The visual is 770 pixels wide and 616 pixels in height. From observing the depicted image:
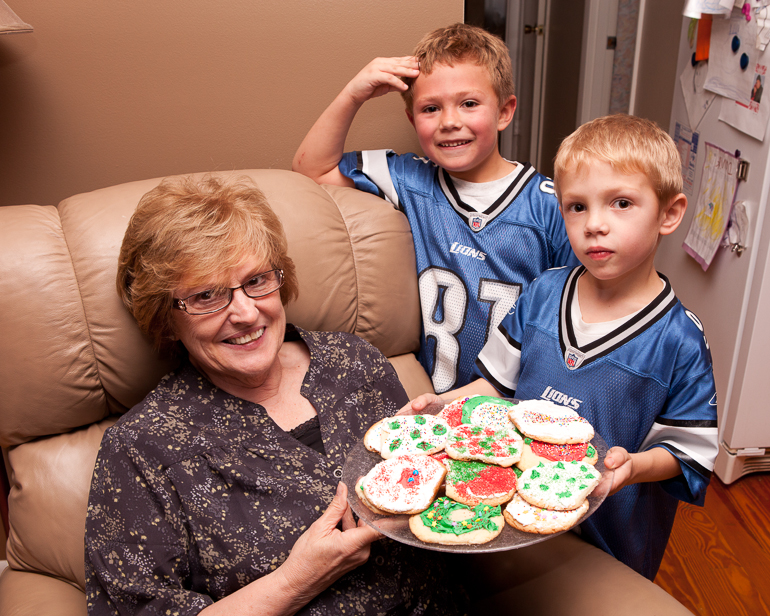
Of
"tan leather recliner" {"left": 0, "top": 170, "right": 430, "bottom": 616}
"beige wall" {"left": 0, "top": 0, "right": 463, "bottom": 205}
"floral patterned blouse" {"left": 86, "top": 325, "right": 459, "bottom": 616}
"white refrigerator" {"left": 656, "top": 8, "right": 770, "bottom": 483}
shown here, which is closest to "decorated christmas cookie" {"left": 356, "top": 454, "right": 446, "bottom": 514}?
"floral patterned blouse" {"left": 86, "top": 325, "right": 459, "bottom": 616}

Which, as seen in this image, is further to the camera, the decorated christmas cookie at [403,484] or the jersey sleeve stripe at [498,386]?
the jersey sleeve stripe at [498,386]

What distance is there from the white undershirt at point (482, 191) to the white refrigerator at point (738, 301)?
99 cm

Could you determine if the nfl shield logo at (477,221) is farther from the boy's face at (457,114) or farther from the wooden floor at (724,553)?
the wooden floor at (724,553)

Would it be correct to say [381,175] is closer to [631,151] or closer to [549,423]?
[631,151]

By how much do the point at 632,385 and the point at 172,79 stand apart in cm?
146

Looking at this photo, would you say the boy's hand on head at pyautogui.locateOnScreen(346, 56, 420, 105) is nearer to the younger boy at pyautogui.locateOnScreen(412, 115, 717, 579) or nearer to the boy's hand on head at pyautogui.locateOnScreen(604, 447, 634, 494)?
the younger boy at pyautogui.locateOnScreen(412, 115, 717, 579)

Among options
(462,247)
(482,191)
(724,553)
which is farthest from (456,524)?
(724,553)

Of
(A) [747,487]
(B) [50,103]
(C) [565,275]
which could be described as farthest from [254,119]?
(A) [747,487]

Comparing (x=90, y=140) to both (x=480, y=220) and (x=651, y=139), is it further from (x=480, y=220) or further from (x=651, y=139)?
(x=651, y=139)

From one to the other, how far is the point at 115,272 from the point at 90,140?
2.21 ft

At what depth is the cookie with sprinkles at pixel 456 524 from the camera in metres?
0.93

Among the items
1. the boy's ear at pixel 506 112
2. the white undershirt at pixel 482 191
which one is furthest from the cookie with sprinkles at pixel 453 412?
the boy's ear at pixel 506 112

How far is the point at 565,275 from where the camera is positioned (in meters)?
1.38

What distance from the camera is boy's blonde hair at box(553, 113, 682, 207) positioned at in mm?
1140
